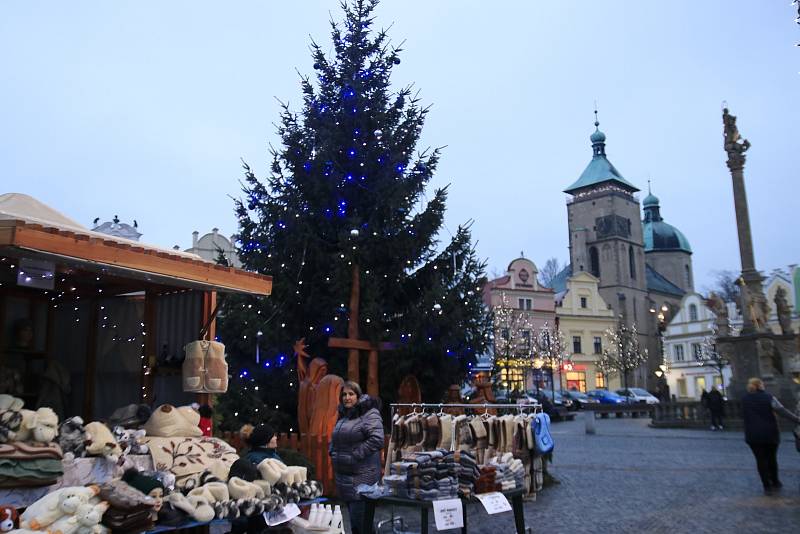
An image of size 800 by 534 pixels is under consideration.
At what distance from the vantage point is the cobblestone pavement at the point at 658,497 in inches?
336

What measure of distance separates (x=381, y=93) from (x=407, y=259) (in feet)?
12.2

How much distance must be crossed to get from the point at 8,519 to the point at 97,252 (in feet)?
9.00

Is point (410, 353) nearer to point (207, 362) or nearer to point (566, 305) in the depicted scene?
point (207, 362)

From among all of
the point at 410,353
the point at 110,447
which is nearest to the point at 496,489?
the point at 110,447

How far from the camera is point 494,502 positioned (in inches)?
237

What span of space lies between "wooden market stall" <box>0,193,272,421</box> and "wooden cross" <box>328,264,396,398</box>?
361cm

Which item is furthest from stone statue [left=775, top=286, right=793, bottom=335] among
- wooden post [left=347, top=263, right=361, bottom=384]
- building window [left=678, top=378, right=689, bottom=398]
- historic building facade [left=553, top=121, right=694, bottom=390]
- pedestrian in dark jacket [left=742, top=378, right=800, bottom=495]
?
historic building facade [left=553, top=121, right=694, bottom=390]

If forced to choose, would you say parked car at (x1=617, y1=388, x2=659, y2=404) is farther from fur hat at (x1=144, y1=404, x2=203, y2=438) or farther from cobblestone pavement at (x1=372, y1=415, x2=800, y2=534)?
fur hat at (x1=144, y1=404, x2=203, y2=438)

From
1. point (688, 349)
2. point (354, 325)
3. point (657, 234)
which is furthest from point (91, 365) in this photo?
point (657, 234)

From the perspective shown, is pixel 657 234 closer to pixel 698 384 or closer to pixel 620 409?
pixel 698 384

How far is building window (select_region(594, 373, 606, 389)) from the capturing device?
63.6 metres

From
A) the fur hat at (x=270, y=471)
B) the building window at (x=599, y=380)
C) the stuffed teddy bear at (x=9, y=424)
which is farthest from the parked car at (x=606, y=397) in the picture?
the stuffed teddy bear at (x=9, y=424)

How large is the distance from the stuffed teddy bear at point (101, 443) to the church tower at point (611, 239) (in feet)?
236

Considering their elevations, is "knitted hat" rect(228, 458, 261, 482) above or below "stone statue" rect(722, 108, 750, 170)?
below
